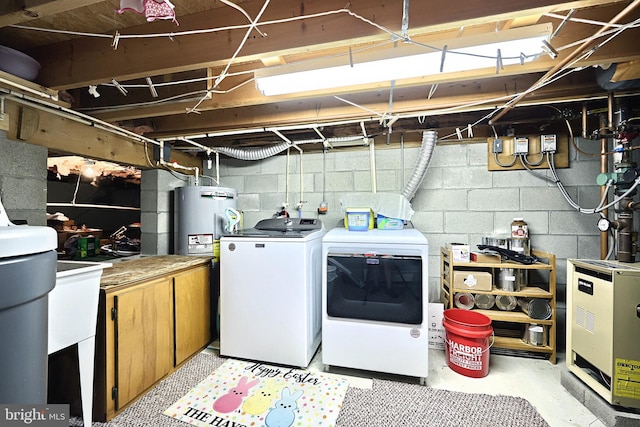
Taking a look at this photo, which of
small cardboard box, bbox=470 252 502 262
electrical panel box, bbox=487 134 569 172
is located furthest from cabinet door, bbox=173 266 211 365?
electrical panel box, bbox=487 134 569 172

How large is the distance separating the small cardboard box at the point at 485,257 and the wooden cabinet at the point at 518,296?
4cm

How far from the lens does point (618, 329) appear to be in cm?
152

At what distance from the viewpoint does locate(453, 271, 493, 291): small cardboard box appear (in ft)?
7.17

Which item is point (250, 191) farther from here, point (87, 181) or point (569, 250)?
point (569, 250)

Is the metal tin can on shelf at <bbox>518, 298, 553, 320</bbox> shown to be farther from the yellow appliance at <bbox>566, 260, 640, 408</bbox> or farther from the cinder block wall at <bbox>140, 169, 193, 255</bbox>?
the cinder block wall at <bbox>140, 169, 193, 255</bbox>

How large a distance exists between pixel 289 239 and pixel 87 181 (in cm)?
350

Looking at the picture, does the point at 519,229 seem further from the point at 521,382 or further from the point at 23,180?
the point at 23,180

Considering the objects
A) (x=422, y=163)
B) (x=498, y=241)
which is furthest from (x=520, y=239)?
(x=422, y=163)

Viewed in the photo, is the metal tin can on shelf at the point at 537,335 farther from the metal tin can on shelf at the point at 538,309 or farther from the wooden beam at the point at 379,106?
the wooden beam at the point at 379,106

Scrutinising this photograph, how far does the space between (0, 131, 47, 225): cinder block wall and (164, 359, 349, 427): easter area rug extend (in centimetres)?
156

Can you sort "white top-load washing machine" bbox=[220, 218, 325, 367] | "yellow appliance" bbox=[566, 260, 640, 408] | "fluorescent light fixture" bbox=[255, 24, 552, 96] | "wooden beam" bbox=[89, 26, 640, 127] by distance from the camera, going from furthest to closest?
"white top-load washing machine" bbox=[220, 218, 325, 367] → "yellow appliance" bbox=[566, 260, 640, 408] → "wooden beam" bbox=[89, 26, 640, 127] → "fluorescent light fixture" bbox=[255, 24, 552, 96]

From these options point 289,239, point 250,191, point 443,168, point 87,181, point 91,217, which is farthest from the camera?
point 91,217

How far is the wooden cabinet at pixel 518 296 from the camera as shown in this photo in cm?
210

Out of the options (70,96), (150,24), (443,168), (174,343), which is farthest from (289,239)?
(70,96)
